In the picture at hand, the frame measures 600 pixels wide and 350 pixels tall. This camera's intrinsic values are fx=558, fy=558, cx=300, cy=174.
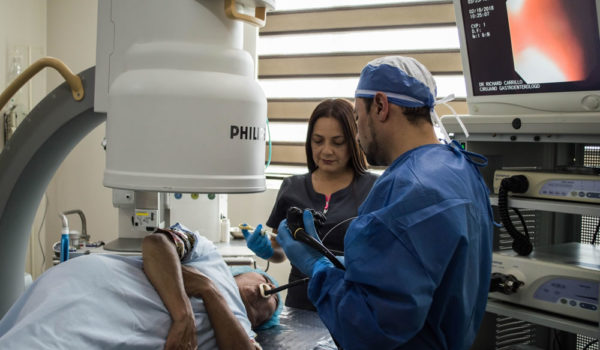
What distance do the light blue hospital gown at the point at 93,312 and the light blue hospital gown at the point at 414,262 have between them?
63cm

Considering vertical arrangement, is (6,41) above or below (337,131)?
above

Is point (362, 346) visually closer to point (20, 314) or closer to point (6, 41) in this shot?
point (20, 314)

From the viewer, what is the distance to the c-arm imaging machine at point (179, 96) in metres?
0.69

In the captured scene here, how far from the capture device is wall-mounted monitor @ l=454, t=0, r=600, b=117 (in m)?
1.50

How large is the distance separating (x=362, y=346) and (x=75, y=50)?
332 centimetres

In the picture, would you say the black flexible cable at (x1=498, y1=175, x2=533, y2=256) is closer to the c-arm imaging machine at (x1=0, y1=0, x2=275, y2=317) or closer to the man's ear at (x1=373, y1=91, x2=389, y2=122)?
the man's ear at (x1=373, y1=91, x2=389, y2=122)

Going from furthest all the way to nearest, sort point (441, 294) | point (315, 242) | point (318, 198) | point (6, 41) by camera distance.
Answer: point (6, 41) → point (318, 198) → point (315, 242) → point (441, 294)

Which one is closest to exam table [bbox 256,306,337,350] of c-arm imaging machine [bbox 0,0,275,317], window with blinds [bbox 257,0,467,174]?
c-arm imaging machine [bbox 0,0,275,317]

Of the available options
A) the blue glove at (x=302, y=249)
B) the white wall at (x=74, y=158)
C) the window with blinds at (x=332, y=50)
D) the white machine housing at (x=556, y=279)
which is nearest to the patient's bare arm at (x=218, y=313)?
the blue glove at (x=302, y=249)

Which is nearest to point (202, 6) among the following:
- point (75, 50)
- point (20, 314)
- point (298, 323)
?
point (20, 314)

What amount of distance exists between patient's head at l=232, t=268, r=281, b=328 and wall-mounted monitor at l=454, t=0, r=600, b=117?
1014mm

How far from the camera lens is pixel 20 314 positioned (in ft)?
4.87

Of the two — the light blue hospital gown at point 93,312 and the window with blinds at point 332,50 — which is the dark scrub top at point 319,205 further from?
the window with blinds at point 332,50

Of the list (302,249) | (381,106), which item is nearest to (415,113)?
(381,106)
